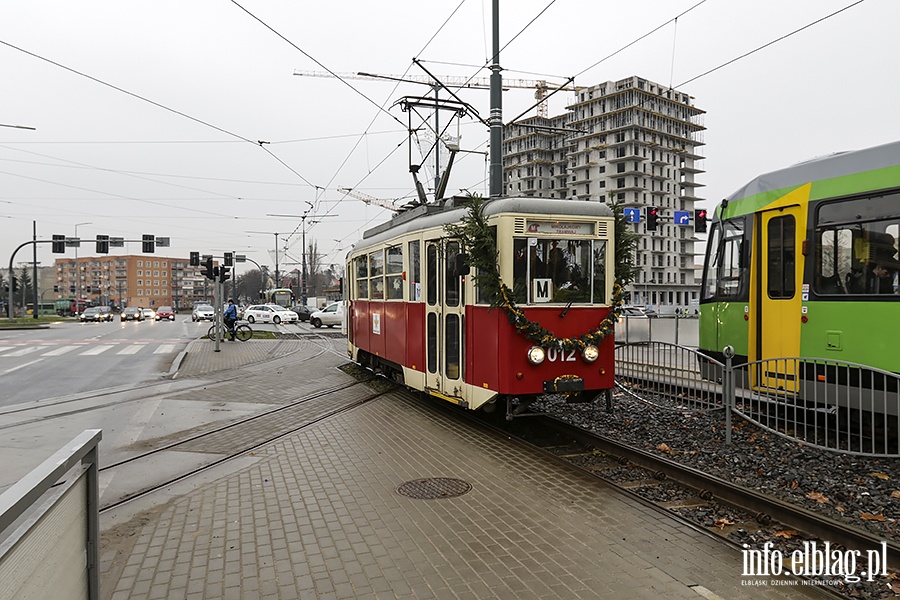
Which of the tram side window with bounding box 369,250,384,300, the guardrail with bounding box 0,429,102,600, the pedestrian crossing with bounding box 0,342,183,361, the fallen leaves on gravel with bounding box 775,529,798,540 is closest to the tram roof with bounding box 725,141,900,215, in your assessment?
the fallen leaves on gravel with bounding box 775,529,798,540

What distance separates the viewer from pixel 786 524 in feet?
16.4

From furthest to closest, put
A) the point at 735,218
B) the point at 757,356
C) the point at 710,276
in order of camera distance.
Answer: the point at 710,276, the point at 735,218, the point at 757,356

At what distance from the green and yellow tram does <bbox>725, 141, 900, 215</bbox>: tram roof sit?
0.02 meters

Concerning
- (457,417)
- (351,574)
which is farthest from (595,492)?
(457,417)

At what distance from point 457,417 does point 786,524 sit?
18.0 feet

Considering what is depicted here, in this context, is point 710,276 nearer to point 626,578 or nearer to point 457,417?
point 457,417

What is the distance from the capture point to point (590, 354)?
8055 millimetres

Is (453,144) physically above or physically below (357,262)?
above

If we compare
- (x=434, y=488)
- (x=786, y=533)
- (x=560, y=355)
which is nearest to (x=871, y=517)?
(x=786, y=533)

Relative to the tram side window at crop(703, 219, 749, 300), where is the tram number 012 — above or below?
below

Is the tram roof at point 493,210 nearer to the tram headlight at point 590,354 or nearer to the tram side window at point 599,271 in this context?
the tram side window at point 599,271

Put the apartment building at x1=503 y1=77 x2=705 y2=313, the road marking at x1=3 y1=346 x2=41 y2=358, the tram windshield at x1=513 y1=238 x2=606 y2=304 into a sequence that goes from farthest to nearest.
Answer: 1. the apartment building at x1=503 y1=77 x2=705 y2=313
2. the road marking at x1=3 y1=346 x2=41 y2=358
3. the tram windshield at x1=513 y1=238 x2=606 y2=304

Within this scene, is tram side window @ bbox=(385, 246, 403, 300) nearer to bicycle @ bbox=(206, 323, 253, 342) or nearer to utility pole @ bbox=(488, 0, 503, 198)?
utility pole @ bbox=(488, 0, 503, 198)

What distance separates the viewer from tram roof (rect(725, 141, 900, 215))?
25.2 ft
